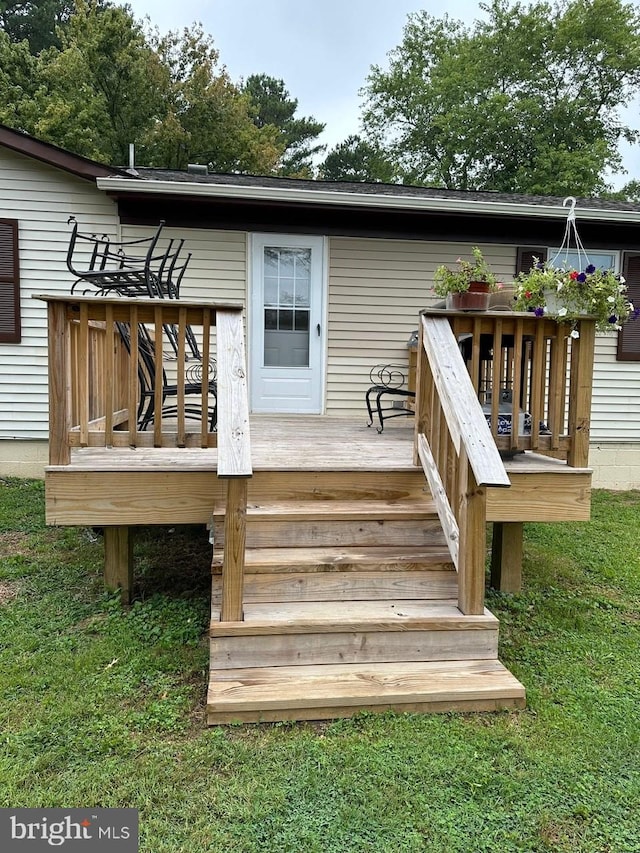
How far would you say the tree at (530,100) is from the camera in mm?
17906

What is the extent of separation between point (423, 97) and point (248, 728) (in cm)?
2285

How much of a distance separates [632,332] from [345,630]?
5.52 meters

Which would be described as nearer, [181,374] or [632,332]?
[181,374]


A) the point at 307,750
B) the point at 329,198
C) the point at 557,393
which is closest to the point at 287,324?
the point at 329,198

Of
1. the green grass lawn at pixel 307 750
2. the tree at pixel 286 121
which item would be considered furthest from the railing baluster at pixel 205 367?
the tree at pixel 286 121

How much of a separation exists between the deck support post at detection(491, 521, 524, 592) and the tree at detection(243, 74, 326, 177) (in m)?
20.6

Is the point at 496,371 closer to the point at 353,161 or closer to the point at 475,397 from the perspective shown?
the point at 475,397

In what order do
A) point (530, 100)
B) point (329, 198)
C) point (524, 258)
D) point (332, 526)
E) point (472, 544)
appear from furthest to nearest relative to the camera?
point (530, 100) → point (524, 258) → point (329, 198) → point (332, 526) → point (472, 544)

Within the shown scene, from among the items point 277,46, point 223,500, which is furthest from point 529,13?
point 223,500

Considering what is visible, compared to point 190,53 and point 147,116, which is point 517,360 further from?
point 190,53

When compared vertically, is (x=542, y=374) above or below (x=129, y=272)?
below

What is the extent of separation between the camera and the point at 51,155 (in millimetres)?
5340

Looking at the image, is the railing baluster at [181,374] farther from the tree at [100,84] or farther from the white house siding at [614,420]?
the tree at [100,84]

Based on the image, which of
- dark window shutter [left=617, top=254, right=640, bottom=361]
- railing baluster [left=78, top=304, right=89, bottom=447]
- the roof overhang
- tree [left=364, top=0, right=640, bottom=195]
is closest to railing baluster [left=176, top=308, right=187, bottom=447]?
railing baluster [left=78, top=304, right=89, bottom=447]
